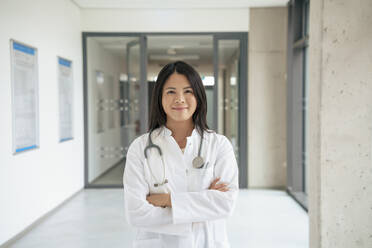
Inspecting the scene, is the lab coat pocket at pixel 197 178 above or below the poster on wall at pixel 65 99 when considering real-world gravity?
below

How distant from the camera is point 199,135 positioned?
151 cm

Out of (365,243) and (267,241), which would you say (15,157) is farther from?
(365,243)

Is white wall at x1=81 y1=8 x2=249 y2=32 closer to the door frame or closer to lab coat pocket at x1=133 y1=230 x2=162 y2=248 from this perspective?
the door frame

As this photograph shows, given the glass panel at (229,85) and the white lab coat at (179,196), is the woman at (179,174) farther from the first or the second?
the glass panel at (229,85)

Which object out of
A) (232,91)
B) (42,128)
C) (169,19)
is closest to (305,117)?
(232,91)

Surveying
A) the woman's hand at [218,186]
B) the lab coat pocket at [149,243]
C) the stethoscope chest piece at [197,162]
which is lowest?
the lab coat pocket at [149,243]

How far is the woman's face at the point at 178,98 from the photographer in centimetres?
138

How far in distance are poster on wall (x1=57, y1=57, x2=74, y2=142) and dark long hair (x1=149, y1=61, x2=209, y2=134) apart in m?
3.88

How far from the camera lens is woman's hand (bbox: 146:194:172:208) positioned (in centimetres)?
141

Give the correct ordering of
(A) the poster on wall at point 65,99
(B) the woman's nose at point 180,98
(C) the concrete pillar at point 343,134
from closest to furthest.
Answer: (B) the woman's nose at point 180,98, (C) the concrete pillar at point 343,134, (A) the poster on wall at point 65,99

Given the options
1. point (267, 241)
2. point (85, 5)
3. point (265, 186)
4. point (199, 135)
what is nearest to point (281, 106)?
point (265, 186)

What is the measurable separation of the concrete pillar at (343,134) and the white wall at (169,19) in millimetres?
3570

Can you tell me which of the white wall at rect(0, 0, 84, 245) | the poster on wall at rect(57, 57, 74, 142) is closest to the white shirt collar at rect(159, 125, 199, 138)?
the white wall at rect(0, 0, 84, 245)

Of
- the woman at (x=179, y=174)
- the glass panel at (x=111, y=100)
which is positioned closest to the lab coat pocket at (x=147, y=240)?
the woman at (x=179, y=174)
